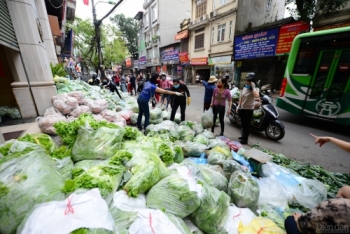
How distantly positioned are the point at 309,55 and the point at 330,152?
335 centimetres

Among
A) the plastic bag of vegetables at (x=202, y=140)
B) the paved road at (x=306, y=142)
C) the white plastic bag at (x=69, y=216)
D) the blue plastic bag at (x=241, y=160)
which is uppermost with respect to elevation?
the white plastic bag at (x=69, y=216)

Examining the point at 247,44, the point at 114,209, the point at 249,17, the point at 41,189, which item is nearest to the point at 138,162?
the point at 114,209

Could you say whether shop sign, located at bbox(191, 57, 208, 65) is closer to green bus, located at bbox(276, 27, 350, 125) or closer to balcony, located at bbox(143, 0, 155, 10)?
green bus, located at bbox(276, 27, 350, 125)

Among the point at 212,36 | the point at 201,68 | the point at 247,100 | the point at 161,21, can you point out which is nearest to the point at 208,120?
the point at 247,100

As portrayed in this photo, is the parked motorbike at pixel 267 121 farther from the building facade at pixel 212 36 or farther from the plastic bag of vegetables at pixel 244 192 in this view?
the building facade at pixel 212 36

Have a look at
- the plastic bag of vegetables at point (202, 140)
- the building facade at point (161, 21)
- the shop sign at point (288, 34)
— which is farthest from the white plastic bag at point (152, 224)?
the building facade at point (161, 21)

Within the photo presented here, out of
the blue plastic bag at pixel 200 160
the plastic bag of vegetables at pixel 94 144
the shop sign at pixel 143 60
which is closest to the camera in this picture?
the plastic bag of vegetables at pixel 94 144

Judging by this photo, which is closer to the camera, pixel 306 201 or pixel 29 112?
pixel 306 201

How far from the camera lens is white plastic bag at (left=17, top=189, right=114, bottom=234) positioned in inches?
33.8

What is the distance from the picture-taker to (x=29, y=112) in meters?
3.74

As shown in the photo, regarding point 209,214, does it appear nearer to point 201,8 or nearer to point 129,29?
point 201,8

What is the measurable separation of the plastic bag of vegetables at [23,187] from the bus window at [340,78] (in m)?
6.59

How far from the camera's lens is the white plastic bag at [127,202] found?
126cm

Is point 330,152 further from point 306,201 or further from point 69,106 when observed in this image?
point 69,106
